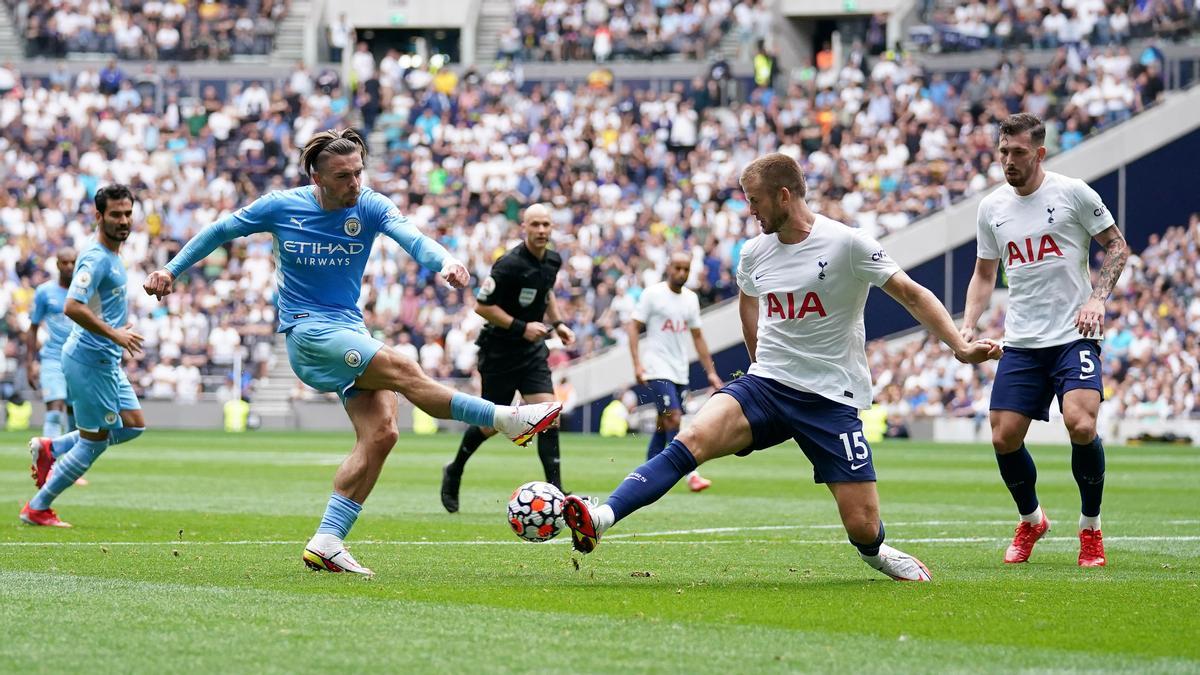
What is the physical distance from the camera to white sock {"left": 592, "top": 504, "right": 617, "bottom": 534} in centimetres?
812

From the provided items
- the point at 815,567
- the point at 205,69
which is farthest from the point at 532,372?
the point at 205,69

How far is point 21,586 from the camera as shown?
821 centimetres

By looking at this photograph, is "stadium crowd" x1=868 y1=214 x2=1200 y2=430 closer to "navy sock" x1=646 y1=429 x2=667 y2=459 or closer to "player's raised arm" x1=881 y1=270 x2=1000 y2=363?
"navy sock" x1=646 y1=429 x2=667 y2=459

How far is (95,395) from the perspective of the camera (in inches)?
489

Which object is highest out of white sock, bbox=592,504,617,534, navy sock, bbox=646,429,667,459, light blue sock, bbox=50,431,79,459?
white sock, bbox=592,504,617,534

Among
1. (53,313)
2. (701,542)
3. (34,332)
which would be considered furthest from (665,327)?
(701,542)

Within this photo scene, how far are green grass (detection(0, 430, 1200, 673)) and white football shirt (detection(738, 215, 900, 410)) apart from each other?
1031 millimetres

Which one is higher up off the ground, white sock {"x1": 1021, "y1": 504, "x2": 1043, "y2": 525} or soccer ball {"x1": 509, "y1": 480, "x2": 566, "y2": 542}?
soccer ball {"x1": 509, "y1": 480, "x2": 566, "y2": 542}

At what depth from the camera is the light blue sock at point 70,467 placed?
1245cm

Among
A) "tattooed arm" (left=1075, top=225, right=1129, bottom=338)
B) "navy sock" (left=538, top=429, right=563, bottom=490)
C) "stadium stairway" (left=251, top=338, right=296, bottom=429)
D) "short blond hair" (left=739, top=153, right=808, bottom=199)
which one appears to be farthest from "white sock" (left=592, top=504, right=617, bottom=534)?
"stadium stairway" (left=251, top=338, right=296, bottom=429)

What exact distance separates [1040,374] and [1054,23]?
103 ft

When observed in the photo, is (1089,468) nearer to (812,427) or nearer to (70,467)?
(812,427)

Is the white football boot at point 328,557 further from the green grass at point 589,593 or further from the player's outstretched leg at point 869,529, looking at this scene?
the player's outstretched leg at point 869,529

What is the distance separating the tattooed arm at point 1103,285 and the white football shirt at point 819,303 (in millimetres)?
1588
